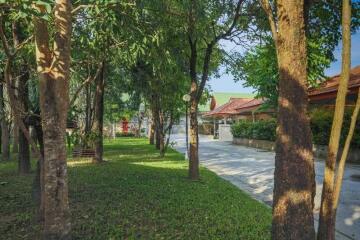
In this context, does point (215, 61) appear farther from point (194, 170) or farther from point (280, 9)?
point (280, 9)

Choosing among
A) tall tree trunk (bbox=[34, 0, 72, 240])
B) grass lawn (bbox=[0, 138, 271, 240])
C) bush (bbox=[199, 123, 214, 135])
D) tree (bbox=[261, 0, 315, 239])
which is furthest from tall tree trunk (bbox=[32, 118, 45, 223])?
bush (bbox=[199, 123, 214, 135])

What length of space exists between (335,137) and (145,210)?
4681 millimetres

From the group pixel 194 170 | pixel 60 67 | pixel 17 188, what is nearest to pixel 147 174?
pixel 194 170

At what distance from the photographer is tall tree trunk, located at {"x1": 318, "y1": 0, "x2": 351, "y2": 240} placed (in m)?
3.51

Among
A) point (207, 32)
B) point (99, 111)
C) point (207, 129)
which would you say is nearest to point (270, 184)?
point (207, 32)

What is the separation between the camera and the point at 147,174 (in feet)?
41.2

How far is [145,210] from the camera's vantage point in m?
7.47

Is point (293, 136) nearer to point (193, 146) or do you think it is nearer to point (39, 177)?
point (39, 177)

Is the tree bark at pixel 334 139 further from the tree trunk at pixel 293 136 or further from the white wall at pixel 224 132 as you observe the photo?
the white wall at pixel 224 132

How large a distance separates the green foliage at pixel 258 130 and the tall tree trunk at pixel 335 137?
71.0 feet

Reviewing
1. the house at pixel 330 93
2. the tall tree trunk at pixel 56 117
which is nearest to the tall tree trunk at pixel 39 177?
the tall tree trunk at pixel 56 117

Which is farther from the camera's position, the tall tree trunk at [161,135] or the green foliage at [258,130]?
the green foliage at [258,130]

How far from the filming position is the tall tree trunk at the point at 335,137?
3508 millimetres

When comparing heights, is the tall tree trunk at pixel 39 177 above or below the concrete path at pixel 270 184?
above
